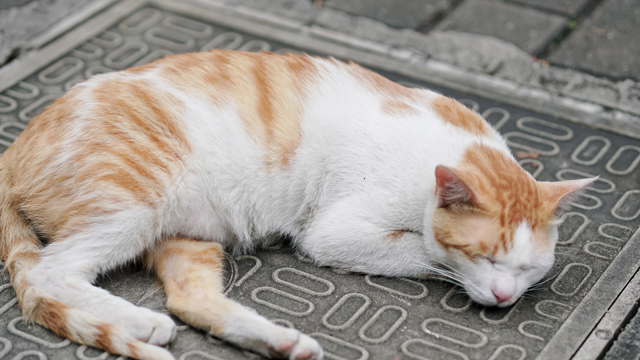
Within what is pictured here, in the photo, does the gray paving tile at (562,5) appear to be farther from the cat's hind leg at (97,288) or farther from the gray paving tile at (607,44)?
the cat's hind leg at (97,288)

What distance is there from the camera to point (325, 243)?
2.52 meters

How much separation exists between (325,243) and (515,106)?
1638 millimetres

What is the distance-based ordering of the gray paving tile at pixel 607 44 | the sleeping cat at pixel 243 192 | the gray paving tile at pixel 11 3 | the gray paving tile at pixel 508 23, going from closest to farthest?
the sleeping cat at pixel 243 192 → the gray paving tile at pixel 607 44 → the gray paving tile at pixel 508 23 → the gray paving tile at pixel 11 3

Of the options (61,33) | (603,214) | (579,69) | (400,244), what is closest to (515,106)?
(579,69)

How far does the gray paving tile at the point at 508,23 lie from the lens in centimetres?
405

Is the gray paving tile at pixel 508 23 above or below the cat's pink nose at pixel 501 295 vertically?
above

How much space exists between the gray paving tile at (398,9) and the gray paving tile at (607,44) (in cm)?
84

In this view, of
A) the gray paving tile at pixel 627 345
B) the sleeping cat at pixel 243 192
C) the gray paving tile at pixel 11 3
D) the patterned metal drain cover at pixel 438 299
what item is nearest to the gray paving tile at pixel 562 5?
the patterned metal drain cover at pixel 438 299

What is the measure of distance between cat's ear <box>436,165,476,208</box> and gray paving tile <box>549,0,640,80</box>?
2.02 m

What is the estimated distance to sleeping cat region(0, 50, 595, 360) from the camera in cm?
221

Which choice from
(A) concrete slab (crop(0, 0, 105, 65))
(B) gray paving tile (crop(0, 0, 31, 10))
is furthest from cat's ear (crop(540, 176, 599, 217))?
(B) gray paving tile (crop(0, 0, 31, 10))

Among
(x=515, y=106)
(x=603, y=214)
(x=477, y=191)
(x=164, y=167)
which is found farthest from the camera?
(x=515, y=106)

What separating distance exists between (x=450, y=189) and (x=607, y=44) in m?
2.37

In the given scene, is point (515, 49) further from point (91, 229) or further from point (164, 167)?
point (91, 229)
